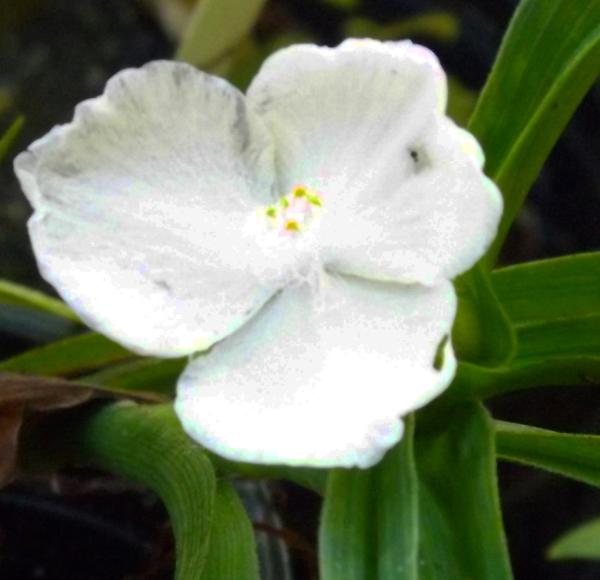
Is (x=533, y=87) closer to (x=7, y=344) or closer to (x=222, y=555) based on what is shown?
(x=222, y=555)

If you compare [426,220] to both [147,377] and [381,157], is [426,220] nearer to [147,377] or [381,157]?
[381,157]

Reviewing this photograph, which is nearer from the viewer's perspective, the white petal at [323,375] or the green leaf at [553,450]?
the white petal at [323,375]

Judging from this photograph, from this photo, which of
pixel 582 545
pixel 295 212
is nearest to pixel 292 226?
pixel 295 212

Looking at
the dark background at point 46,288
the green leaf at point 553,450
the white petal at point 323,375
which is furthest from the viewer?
the dark background at point 46,288

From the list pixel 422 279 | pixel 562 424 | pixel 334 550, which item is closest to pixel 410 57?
pixel 422 279

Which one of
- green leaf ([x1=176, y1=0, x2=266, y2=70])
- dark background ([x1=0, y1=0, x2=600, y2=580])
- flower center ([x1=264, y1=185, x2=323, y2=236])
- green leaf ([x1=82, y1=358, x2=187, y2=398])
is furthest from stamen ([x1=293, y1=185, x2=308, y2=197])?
green leaf ([x1=176, y1=0, x2=266, y2=70])

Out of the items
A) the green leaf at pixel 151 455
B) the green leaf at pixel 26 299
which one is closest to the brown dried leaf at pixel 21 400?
the green leaf at pixel 151 455

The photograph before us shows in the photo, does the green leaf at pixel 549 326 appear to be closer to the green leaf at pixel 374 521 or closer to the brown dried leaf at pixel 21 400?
the green leaf at pixel 374 521
